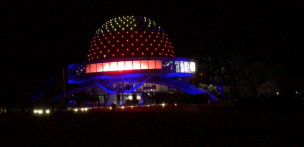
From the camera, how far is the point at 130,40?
64.9m

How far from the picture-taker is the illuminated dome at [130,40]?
A: 64.2m

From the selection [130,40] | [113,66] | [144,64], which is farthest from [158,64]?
[113,66]

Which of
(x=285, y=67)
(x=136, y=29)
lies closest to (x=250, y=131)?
(x=285, y=67)

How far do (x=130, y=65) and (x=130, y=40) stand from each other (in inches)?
257

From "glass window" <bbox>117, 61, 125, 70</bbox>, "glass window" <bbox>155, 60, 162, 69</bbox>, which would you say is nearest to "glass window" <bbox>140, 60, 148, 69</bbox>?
"glass window" <bbox>155, 60, 162, 69</bbox>

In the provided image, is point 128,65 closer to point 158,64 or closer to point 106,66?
point 106,66

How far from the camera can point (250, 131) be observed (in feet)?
38.6

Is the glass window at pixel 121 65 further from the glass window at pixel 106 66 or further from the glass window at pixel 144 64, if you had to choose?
the glass window at pixel 144 64

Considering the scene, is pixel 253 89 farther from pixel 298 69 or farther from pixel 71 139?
pixel 71 139

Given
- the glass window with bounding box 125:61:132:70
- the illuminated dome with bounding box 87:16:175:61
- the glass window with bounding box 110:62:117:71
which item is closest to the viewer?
the glass window with bounding box 125:61:132:70

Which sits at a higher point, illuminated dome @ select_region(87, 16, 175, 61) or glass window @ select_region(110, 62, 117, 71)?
illuminated dome @ select_region(87, 16, 175, 61)

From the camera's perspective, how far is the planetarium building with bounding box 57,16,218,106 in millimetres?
59688

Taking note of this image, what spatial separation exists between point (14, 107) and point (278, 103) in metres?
23.2

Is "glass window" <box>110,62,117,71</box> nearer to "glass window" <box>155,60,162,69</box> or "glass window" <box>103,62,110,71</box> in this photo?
"glass window" <box>103,62,110,71</box>
